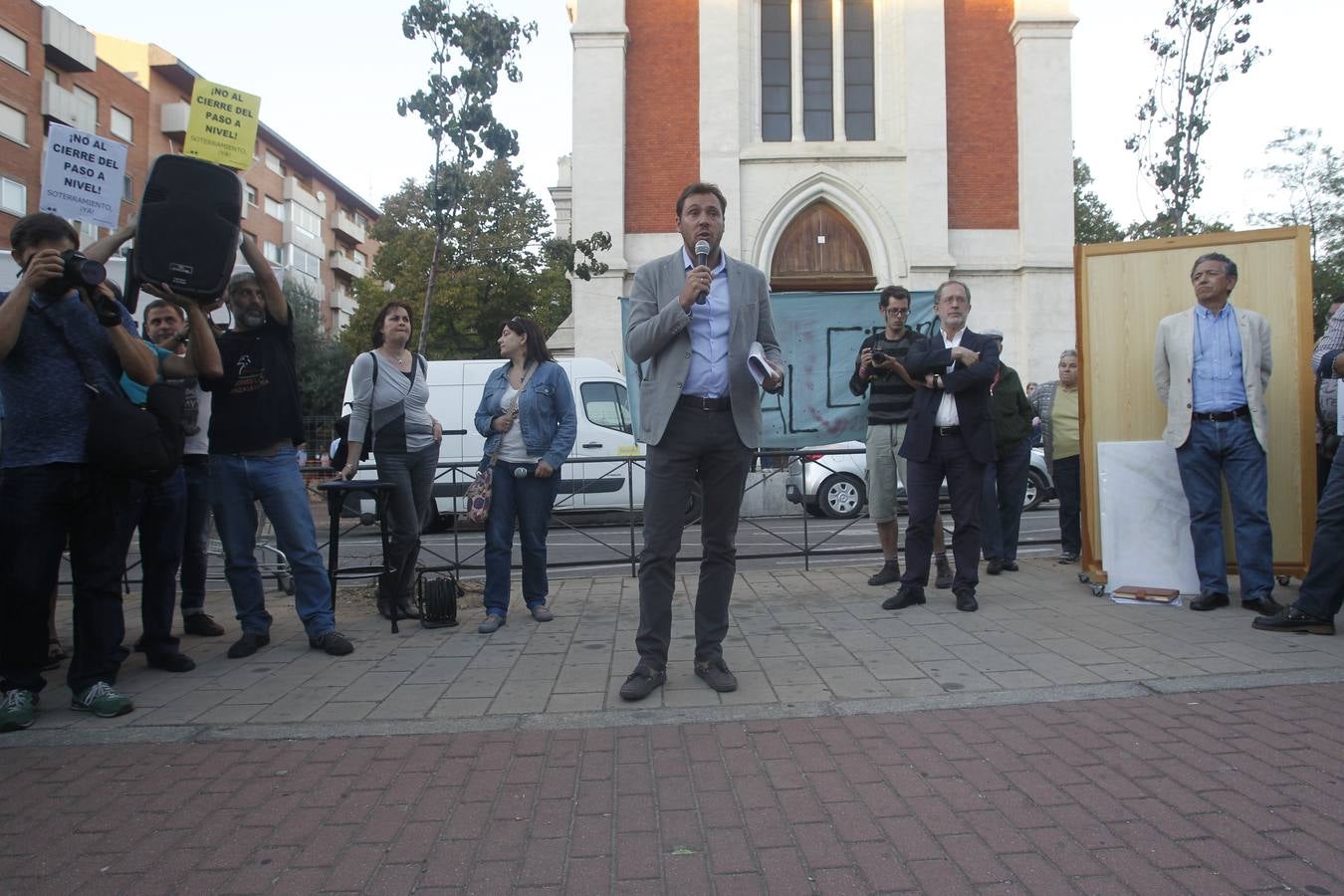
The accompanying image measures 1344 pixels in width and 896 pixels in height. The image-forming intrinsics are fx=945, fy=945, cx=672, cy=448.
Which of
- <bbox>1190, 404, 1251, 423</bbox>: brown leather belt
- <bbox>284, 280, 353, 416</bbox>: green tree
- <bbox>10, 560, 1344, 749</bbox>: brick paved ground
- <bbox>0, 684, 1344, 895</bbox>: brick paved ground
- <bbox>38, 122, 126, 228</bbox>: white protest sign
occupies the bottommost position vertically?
<bbox>0, 684, 1344, 895</bbox>: brick paved ground

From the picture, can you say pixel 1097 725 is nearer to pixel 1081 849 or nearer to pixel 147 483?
pixel 1081 849

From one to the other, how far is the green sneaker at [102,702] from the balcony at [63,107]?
36.6 meters

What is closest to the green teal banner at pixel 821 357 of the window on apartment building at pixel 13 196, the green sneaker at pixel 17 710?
the green sneaker at pixel 17 710

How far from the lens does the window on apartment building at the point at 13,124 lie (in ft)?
105

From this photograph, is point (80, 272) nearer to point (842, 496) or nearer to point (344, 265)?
point (842, 496)

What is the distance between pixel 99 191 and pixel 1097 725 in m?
6.05

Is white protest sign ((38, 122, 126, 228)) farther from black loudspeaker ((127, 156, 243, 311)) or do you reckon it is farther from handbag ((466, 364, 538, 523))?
handbag ((466, 364, 538, 523))

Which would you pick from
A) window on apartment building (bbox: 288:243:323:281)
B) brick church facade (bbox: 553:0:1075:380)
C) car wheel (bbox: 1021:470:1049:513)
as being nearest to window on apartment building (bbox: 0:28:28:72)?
window on apartment building (bbox: 288:243:323:281)

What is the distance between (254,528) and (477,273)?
78.2 feet

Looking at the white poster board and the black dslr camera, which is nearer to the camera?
the black dslr camera

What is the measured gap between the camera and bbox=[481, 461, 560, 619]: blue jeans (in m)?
5.98

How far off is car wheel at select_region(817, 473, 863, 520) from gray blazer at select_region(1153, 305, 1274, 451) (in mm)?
6803

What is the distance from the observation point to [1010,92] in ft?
73.2

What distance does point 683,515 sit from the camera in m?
4.29
